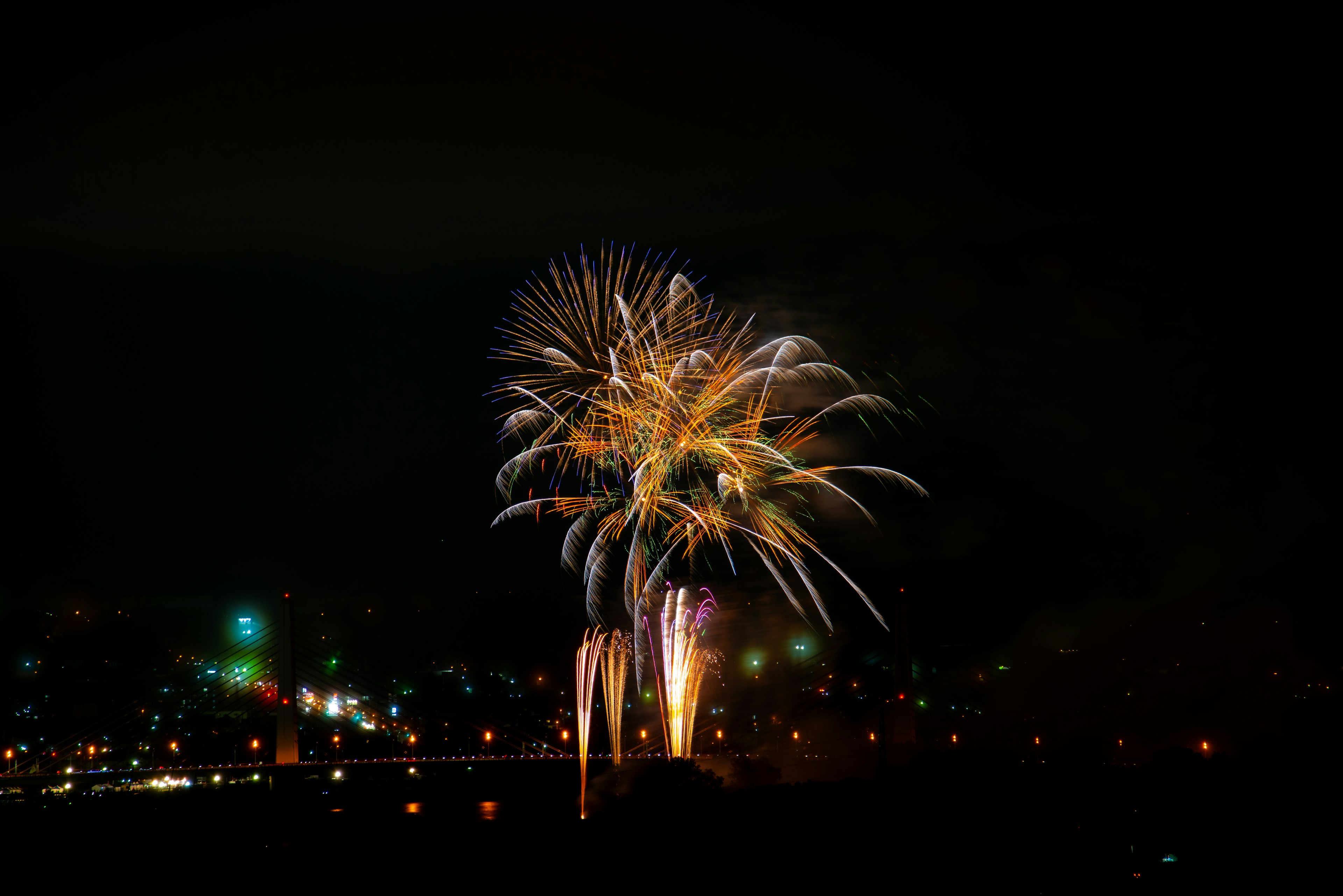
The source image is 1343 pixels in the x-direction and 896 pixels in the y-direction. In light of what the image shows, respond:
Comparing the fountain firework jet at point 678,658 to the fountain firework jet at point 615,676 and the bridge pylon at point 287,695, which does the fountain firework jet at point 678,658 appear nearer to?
the fountain firework jet at point 615,676

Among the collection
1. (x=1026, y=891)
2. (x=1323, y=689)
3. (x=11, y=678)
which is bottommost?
(x=1026, y=891)

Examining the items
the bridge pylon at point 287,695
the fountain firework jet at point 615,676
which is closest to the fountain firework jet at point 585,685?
the fountain firework jet at point 615,676

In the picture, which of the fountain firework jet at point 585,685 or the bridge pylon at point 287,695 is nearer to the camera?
the fountain firework jet at point 585,685

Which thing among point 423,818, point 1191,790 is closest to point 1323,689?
point 1191,790

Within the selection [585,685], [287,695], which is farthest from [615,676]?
[287,695]

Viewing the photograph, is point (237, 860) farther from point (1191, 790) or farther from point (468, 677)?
point (468, 677)
